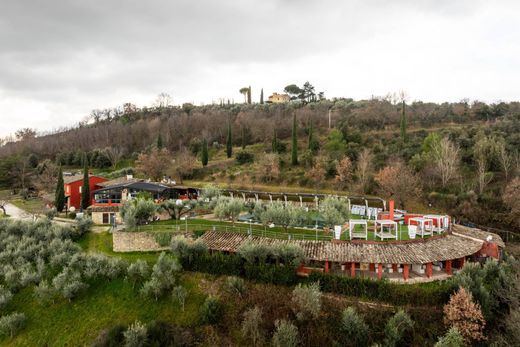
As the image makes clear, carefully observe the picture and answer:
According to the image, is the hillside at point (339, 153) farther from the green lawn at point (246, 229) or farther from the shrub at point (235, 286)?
the shrub at point (235, 286)

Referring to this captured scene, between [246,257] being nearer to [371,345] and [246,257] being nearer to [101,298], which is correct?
[371,345]

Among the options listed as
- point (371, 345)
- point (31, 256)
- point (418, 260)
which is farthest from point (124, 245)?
point (418, 260)

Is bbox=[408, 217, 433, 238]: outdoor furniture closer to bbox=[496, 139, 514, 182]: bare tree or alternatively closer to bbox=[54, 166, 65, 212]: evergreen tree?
bbox=[496, 139, 514, 182]: bare tree

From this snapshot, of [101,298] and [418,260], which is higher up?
[418,260]

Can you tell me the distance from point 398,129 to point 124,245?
48.0 m

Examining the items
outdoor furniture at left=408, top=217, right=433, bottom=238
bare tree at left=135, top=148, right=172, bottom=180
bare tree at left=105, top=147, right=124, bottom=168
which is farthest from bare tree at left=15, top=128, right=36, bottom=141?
outdoor furniture at left=408, top=217, right=433, bottom=238

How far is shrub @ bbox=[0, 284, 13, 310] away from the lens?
1995 cm

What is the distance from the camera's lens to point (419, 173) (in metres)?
36.2

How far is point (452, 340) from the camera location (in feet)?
46.7

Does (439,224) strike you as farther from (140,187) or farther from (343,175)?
(140,187)

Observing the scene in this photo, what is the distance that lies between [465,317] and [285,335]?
30.0ft

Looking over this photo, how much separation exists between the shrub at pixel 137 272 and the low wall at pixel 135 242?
322 cm

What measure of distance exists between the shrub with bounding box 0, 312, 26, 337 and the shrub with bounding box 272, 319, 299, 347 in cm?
1589

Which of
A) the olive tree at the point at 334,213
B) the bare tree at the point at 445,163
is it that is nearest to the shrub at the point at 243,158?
the olive tree at the point at 334,213
